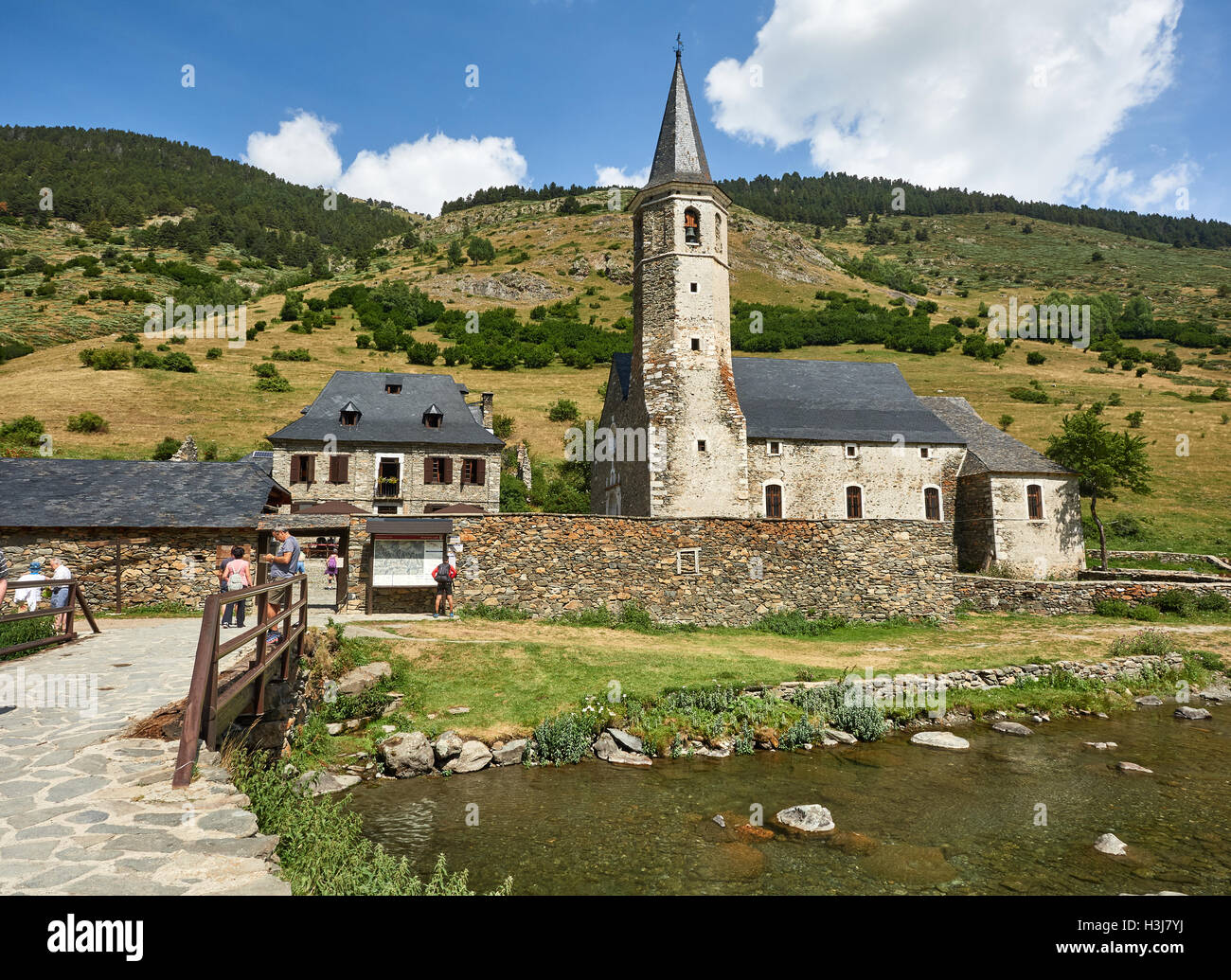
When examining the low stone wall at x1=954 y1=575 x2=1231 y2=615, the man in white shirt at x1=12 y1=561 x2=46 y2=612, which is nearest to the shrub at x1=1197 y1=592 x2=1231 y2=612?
the low stone wall at x1=954 y1=575 x2=1231 y2=615

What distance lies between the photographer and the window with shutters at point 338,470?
3528 cm

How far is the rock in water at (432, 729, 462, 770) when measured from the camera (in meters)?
11.2

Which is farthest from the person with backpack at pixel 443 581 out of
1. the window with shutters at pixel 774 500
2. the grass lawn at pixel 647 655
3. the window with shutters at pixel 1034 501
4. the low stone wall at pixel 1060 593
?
the window with shutters at pixel 1034 501

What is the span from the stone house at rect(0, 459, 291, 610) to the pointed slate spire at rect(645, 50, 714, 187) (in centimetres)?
2194

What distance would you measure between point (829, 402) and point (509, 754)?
27386mm

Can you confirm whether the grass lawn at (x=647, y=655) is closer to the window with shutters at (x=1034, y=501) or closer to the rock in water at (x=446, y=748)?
the rock in water at (x=446, y=748)

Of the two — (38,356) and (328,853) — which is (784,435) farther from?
(38,356)

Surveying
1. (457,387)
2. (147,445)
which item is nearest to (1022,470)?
(457,387)

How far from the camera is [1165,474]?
4494 cm

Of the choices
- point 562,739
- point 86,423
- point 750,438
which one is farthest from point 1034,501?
point 86,423

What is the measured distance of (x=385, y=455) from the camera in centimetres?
3600

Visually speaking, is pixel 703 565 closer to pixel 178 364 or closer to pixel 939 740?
pixel 939 740

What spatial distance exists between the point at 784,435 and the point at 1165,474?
33006 mm

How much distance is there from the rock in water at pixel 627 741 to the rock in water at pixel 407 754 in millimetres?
3339
